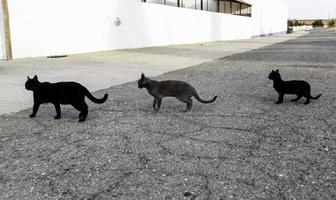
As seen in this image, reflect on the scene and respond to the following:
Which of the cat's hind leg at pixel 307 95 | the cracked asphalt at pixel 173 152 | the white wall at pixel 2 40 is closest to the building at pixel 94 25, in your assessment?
the white wall at pixel 2 40

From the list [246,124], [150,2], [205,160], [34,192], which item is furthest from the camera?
[150,2]

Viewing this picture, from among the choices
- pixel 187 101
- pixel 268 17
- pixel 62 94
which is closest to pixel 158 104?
pixel 187 101

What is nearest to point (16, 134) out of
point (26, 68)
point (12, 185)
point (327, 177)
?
point (12, 185)

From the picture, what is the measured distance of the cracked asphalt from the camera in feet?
9.29

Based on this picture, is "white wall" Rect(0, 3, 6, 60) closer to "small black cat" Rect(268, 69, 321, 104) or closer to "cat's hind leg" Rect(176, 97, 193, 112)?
"cat's hind leg" Rect(176, 97, 193, 112)

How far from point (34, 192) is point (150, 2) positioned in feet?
78.2

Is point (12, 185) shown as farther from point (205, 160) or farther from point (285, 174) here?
point (285, 174)

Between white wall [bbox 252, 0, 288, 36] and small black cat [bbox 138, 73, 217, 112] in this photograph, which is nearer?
small black cat [bbox 138, 73, 217, 112]

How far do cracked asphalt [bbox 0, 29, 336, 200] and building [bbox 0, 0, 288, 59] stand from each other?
9.73 m

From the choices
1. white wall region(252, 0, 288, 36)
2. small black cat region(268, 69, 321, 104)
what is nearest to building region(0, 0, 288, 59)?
small black cat region(268, 69, 321, 104)

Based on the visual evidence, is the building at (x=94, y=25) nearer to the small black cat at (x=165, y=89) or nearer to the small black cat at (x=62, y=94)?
the small black cat at (x=62, y=94)

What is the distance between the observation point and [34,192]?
110 inches

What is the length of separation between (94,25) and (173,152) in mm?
15636

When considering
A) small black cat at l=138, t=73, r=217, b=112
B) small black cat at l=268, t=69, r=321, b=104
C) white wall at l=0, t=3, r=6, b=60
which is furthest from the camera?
white wall at l=0, t=3, r=6, b=60
